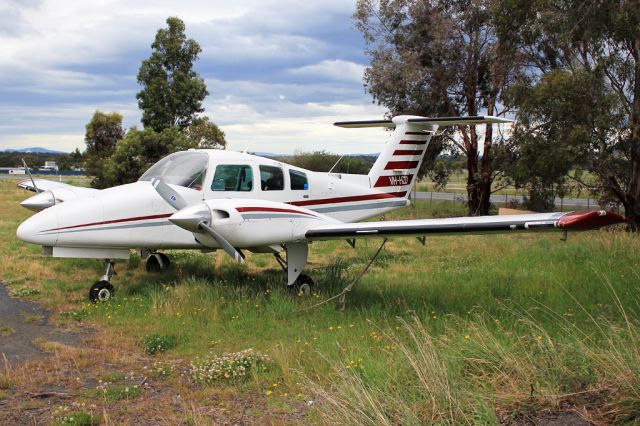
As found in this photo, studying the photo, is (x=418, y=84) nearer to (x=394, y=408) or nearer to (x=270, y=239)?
(x=270, y=239)

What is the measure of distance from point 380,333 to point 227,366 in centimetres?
222

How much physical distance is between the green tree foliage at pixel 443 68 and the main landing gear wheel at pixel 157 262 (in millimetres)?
18075

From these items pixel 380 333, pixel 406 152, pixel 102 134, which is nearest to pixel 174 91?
pixel 102 134

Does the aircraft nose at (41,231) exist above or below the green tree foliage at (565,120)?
below

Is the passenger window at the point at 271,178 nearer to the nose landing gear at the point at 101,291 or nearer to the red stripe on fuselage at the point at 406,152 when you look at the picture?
the nose landing gear at the point at 101,291

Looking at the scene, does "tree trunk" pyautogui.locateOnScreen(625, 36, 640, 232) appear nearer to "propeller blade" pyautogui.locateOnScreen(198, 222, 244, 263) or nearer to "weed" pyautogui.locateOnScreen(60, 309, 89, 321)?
"propeller blade" pyautogui.locateOnScreen(198, 222, 244, 263)

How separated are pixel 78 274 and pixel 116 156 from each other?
69.5 feet

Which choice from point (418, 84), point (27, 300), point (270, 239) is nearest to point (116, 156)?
point (418, 84)

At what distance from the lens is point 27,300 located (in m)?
10.9

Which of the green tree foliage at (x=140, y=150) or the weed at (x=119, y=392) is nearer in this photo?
the weed at (x=119, y=392)

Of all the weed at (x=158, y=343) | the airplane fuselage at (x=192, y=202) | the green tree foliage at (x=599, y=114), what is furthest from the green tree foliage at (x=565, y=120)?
the weed at (x=158, y=343)

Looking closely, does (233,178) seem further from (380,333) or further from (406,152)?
(406,152)

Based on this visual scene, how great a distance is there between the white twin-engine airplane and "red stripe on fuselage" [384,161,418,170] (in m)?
2.76

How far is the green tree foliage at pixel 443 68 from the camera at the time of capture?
28.2 metres
